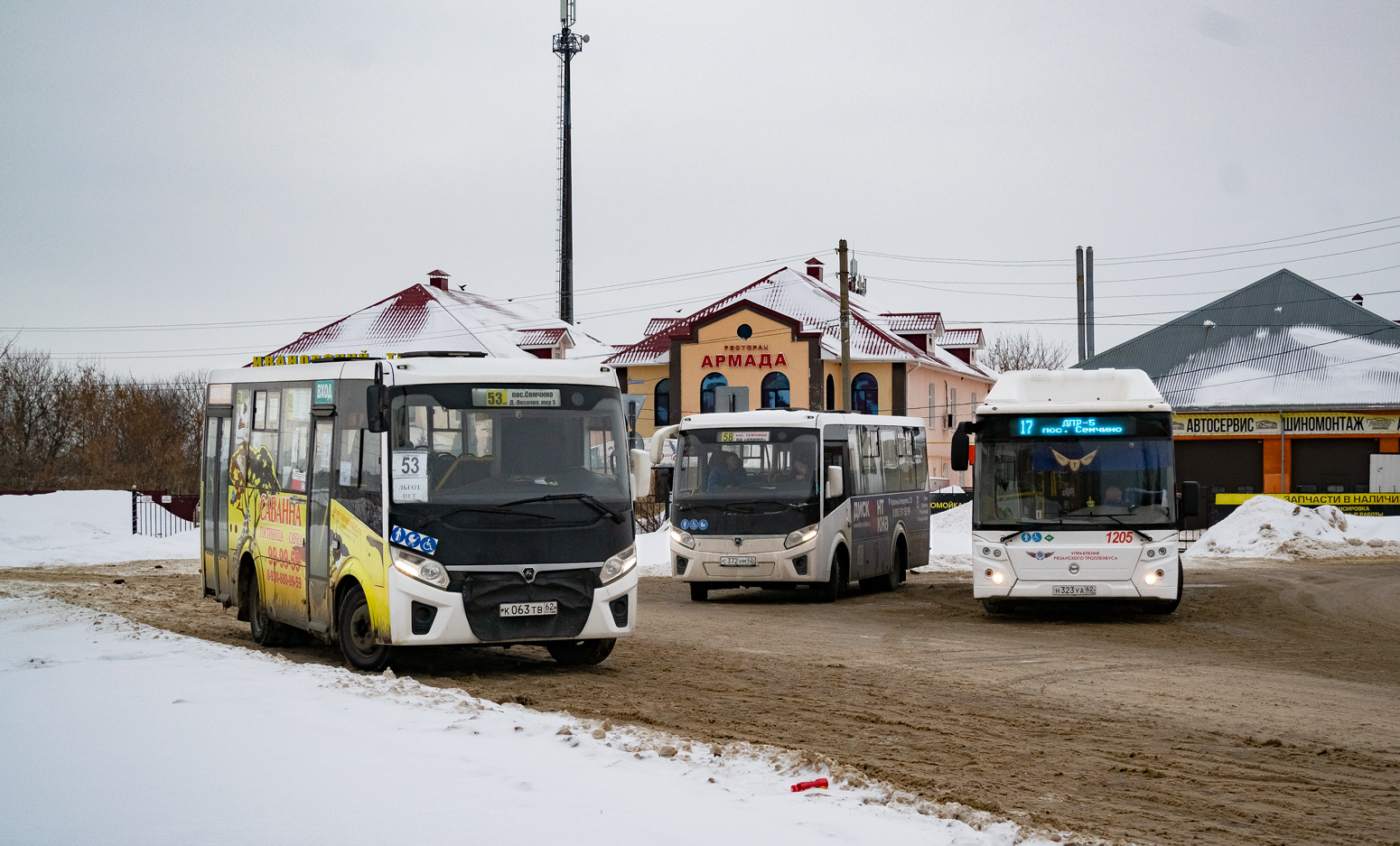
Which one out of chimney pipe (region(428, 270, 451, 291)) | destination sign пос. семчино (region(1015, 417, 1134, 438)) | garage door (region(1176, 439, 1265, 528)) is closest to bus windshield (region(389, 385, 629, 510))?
destination sign пос. семчино (region(1015, 417, 1134, 438))

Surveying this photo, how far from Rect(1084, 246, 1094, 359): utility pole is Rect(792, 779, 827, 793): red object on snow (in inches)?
2122

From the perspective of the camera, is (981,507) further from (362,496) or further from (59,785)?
(59,785)

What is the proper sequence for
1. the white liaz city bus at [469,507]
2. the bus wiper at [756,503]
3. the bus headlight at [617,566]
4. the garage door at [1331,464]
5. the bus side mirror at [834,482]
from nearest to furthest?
the white liaz city bus at [469,507] < the bus headlight at [617,566] < the bus wiper at [756,503] < the bus side mirror at [834,482] < the garage door at [1331,464]

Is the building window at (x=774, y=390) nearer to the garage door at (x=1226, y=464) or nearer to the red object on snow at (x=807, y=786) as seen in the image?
the garage door at (x=1226, y=464)

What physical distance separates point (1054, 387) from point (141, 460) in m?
54.0

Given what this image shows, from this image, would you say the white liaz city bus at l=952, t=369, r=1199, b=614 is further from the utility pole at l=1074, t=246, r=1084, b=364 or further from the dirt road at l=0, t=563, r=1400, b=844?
the utility pole at l=1074, t=246, r=1084, b=364

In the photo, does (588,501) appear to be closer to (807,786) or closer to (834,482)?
(807,786)

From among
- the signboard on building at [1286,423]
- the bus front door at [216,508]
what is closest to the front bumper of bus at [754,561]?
the bus front door at [216,508]

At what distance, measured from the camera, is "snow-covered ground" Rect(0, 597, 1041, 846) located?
6.27m

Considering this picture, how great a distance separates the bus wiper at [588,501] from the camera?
39.5ft

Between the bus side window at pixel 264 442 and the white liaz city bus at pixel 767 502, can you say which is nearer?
the bus side window at pixel 264 442

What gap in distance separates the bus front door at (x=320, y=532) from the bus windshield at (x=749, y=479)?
8.71 m

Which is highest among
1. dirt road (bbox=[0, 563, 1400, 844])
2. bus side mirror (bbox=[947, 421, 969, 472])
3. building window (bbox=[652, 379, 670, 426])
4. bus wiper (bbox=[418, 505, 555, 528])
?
building window (bbox=[652, 379, 670, 426])

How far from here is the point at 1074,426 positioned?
1794 cm
